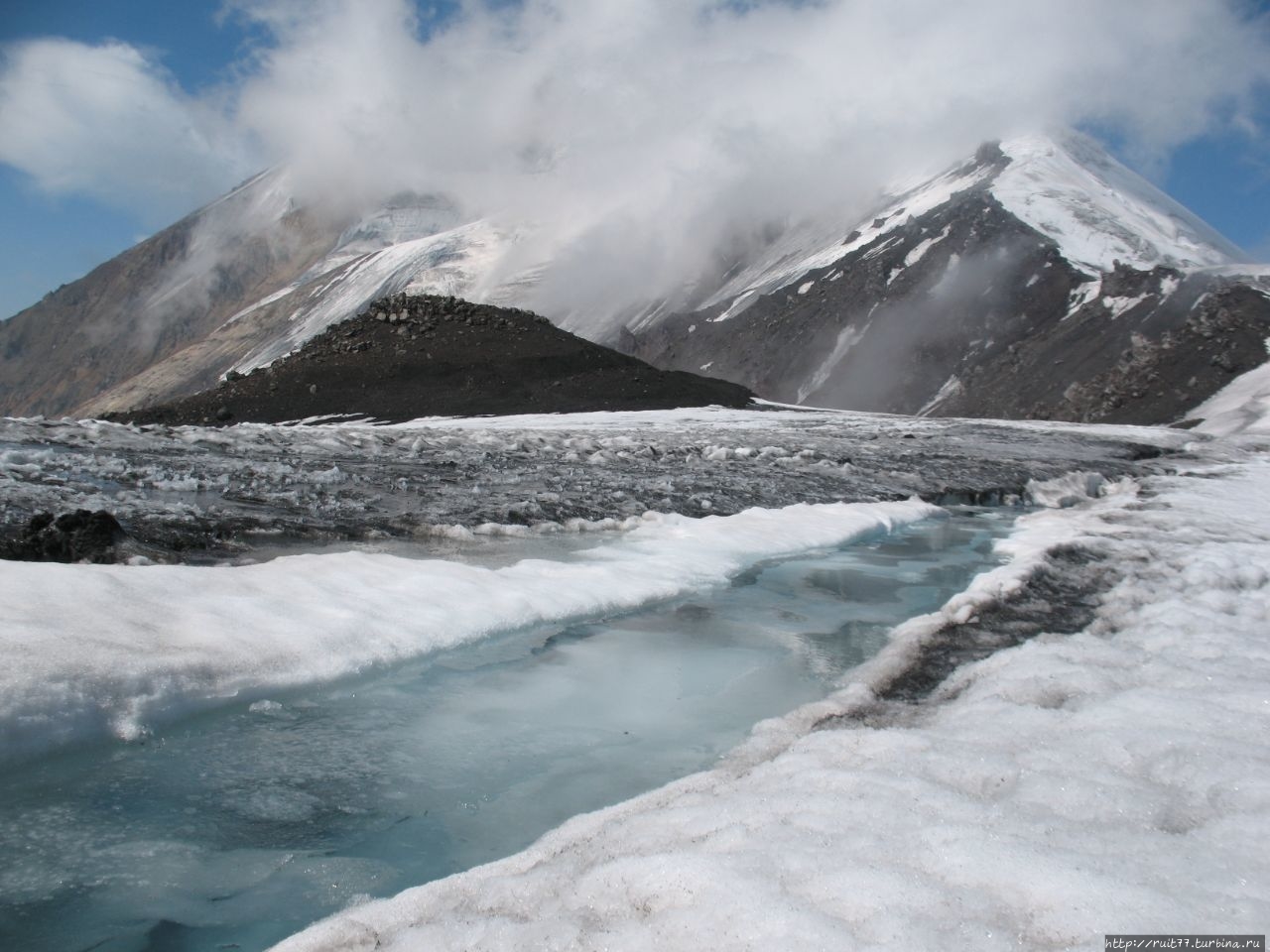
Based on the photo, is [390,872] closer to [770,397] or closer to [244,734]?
[244,734]

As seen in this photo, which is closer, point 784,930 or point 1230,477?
point 784,930

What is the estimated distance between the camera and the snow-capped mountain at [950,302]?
56219 millimetres

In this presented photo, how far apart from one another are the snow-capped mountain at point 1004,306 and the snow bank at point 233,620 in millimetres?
49738

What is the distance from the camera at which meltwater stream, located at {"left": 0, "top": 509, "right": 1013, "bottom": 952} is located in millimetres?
2865

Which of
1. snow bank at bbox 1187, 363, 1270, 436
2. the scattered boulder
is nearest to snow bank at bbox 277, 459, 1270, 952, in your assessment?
the scattered boulder

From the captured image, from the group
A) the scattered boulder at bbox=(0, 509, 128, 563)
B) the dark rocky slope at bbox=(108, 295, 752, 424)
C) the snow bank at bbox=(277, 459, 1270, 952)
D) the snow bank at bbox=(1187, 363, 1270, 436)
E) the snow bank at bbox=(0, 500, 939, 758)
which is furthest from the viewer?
the snow bank at bbox=(1187, 363, 1270, 436)

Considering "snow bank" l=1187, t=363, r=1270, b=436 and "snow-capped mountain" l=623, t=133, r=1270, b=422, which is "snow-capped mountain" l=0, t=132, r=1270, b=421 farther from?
"snow bank" l=1187, t=363, r=1270, b=436

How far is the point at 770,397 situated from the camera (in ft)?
271

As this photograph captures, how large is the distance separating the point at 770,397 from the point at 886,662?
78.3 m

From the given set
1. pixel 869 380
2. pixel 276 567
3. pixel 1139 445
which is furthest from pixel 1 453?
pixel 869 380

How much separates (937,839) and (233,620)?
3.71 metres

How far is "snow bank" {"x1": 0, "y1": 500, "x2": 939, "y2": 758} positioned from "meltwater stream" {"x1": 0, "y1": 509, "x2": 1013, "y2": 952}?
128 millimetres

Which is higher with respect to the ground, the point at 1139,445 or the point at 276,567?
the point at 276,567

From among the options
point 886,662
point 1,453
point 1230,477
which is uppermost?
point 1,453
